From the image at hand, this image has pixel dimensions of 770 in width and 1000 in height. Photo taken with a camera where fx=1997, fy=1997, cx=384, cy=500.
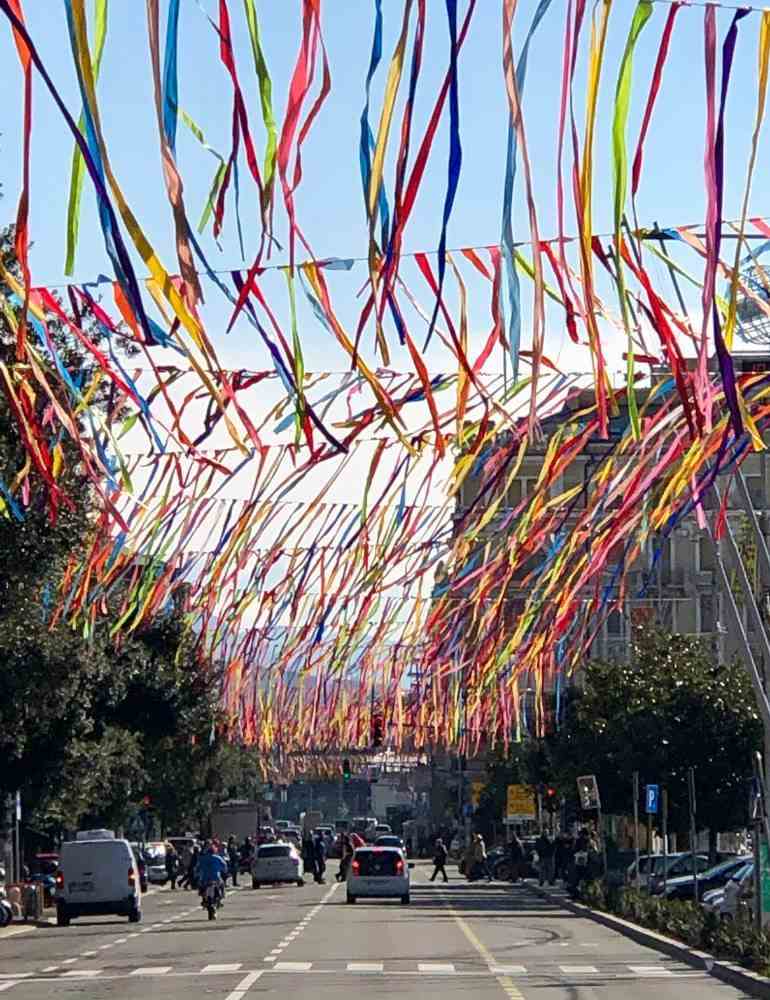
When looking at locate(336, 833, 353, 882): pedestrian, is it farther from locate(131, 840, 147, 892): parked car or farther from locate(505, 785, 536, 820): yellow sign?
locate(131, 840, 147, 892): parked car

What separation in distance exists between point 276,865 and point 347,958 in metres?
43.7

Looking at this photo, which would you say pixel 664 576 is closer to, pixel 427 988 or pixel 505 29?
pixel 427 988

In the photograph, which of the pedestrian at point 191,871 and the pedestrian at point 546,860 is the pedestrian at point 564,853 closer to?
the pedestrian at point 546,860

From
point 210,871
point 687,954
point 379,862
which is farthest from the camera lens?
point 379,862

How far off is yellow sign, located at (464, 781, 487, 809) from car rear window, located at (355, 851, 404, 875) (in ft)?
164

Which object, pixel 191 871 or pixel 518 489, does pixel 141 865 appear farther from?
pixel 518 489

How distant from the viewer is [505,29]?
934 cm

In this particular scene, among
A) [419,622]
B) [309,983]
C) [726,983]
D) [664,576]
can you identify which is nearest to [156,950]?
[419,622]

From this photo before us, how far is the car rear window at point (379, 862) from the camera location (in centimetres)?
5250

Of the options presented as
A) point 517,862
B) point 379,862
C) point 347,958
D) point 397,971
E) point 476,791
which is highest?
point 476,791

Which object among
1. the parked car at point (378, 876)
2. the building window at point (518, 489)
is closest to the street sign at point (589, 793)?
the parked car at point (378, 876)

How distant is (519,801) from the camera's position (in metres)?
79.4

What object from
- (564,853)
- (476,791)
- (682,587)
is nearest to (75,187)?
(564,853)

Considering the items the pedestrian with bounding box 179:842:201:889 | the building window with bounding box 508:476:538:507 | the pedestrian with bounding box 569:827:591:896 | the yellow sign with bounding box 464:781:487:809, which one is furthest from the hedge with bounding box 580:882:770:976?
the yellow sign with bounding box 464:781:487:809
